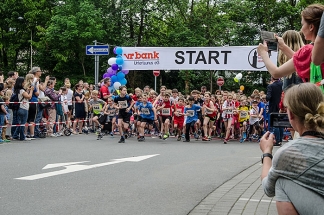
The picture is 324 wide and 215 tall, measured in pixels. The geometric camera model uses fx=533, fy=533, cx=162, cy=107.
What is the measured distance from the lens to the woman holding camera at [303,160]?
3229 mm

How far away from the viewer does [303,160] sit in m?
3.25

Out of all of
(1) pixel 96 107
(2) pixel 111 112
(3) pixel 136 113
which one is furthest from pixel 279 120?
(1) pixel 96 107

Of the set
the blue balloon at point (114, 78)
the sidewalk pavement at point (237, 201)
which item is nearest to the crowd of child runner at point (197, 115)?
the blue balloon at point (114, 78)

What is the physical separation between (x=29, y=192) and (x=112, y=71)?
15.7 meters

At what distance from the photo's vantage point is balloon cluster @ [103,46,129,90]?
22.2 m

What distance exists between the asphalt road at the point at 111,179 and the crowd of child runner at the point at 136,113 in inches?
132

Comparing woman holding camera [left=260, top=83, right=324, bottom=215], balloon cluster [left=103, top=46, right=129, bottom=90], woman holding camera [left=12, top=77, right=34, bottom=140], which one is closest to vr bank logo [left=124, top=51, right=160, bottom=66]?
balloon cluster [left=103, top=46, right=129, bottom=90]

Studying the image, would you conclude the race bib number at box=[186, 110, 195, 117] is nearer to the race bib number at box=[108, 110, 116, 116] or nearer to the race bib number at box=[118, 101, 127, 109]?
the race bib number at box=[118, 101, 127, 109]

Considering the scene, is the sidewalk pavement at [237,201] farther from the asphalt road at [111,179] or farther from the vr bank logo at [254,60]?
the vr bank logo at [254,60]

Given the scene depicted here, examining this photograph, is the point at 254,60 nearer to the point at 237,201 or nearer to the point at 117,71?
the point at 117,71

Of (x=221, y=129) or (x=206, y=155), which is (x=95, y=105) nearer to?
(x=221, y=129)

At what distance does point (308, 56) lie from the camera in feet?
15.0

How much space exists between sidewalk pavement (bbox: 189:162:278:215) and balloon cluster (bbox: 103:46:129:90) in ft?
44.8

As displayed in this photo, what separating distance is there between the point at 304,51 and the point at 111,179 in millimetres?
5337
